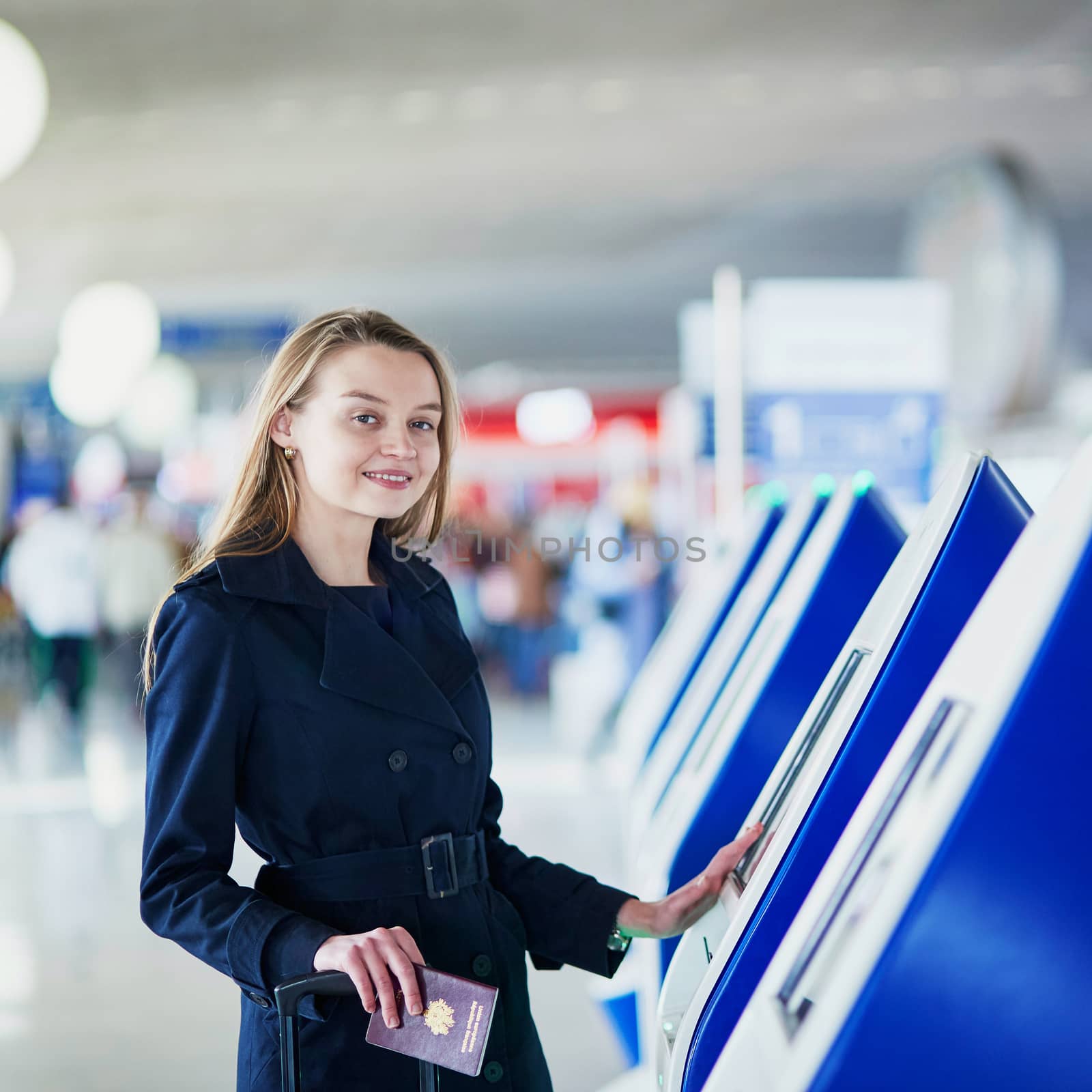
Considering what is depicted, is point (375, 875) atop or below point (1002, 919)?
below

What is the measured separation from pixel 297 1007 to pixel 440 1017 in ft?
0.41

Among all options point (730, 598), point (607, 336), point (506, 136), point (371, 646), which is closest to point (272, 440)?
point (371, 646)

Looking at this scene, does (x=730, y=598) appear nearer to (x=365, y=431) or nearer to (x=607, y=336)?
(x=365, y=431)

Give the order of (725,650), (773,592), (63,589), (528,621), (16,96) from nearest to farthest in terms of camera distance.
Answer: (773,592) < (725,650) < (16,96) < (63,589) < (528,621)

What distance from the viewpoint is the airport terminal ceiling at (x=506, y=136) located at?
6.04 m

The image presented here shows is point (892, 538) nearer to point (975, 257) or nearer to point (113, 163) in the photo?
point (975, 257)

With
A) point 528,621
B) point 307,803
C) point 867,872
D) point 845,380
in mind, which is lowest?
point 528,621

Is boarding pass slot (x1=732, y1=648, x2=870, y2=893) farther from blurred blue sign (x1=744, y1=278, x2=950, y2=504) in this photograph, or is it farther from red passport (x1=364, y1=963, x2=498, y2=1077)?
blurred blue sign (x1=744, y1=278, x2=950, y2=504)

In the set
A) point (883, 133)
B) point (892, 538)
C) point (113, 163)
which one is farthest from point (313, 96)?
point (892, 538)

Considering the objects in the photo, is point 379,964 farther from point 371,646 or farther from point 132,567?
point 132,567

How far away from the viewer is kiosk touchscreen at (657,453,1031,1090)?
3.64 ft

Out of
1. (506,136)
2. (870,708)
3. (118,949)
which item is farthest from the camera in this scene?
(506,136)

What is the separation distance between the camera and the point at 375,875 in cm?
131

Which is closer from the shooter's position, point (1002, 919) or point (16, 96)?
point (1002, 919)
